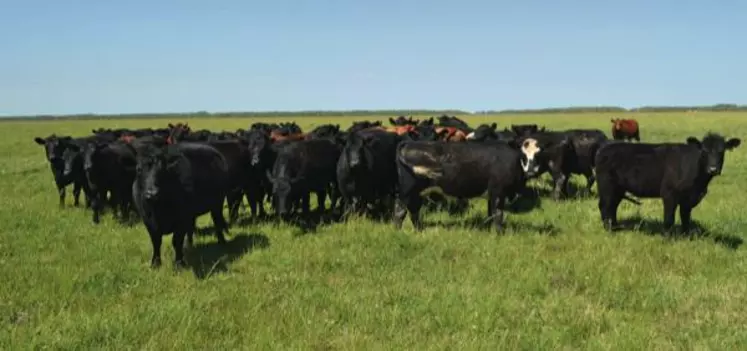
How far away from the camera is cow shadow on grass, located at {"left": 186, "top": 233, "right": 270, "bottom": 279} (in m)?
9.20

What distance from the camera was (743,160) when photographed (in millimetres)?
24188

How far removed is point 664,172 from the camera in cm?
1136

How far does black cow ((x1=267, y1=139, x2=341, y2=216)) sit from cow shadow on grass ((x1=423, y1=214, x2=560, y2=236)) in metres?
2.30

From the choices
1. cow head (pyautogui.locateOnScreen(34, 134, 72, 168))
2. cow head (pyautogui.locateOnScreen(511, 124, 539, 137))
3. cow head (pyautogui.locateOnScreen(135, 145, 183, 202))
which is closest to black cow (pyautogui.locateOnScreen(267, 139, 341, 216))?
cow head (pyautogui.locateOnScreen(135, 145, 183, 202))

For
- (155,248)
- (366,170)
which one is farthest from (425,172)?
(155,248)

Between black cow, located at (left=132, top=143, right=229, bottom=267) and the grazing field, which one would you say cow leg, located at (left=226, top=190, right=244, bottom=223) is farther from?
black cow, located at (left=132, top=143, right=229, bottom=267)

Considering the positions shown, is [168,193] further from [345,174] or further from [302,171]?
[345,174]

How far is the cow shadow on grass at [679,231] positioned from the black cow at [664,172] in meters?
0.20

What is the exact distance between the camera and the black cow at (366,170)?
12680 mm

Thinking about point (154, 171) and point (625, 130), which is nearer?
point (154, 171)

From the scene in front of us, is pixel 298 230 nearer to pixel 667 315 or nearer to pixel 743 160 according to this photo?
pixel 667 315

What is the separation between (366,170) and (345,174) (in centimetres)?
41

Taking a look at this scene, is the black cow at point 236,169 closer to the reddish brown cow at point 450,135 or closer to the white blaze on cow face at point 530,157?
the reddish brown cow at point 450,135

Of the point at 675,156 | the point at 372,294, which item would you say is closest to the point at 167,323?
the point at 372,294
